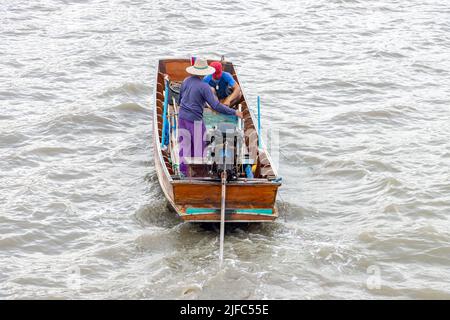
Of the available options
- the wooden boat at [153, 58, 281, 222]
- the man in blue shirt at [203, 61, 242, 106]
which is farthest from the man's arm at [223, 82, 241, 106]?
the wooden boat at [153, 58, 281, 222]

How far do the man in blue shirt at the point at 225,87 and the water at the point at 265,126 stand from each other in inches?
70.3

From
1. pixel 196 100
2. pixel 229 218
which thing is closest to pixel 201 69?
pixel 196 100

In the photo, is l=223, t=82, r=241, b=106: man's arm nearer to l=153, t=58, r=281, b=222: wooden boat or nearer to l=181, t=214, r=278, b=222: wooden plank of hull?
l=153, t=58, r=281, b=222: wooden boat

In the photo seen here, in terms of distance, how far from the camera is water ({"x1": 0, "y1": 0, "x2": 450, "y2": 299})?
32.8ft

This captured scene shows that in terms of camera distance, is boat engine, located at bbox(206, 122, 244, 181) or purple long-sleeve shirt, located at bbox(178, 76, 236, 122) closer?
boat engine, located at bbox(206, 122, 244, 181)

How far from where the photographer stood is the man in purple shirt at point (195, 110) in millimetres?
10969

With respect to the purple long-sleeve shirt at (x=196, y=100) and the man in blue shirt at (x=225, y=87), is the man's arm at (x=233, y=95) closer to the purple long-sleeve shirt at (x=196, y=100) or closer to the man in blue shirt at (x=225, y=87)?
the man in blue shirt at (x=225, y=87)

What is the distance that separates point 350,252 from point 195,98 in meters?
3.06

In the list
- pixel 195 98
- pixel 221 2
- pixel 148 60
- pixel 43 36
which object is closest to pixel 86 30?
pixel 43 36

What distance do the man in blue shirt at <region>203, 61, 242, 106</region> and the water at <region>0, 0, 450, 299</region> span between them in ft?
5.86

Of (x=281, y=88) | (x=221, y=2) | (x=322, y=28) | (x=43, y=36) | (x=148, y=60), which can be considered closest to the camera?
(x=281, y=88)

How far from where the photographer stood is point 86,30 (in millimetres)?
21750

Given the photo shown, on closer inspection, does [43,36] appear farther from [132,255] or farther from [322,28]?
[132,255]

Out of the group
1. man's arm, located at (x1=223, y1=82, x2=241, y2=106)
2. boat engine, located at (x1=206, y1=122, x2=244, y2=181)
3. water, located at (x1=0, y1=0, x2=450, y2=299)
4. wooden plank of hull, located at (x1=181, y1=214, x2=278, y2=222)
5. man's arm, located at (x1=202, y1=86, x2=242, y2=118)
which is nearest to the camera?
water, located at (x1=0, y1=0, x2=450, y2=299)
